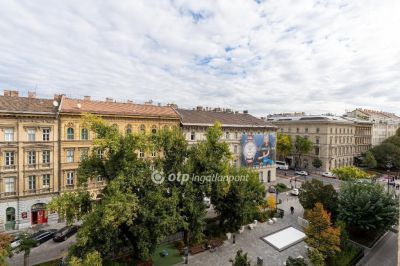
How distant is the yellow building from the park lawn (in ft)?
34.6

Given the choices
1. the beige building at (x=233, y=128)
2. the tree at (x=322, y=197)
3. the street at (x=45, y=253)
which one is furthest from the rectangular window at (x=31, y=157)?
the tree at (x=322, y=197)

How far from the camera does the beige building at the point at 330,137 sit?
193ft

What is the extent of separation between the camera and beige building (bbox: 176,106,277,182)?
37.5 m

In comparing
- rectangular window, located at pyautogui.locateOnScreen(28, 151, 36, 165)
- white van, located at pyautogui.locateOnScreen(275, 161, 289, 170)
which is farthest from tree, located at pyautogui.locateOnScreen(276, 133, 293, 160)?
rectangular window, located at pyautogui.locateOnScreen(28, 151, 36, 165)

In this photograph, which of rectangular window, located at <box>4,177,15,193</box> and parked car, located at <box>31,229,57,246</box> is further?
rectangular window, located at <box>4,177,15,193</box>

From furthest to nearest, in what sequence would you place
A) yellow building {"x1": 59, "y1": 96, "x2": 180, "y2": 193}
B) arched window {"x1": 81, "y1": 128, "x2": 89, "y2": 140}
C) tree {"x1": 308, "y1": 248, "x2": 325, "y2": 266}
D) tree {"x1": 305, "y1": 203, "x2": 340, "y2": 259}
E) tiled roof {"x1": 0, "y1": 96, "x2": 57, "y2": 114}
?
arched window {"x1": 81, "y1": 128, "x2": 89, "y2": 140} < yellow building {"x1": 59, "y1": 96, "x2": 180, "y2": 193} < tiled roof {"x1": 0, "y1": 96, "x2": 57, "y2": 114} < tree {"x1": 305, "y1": 203, "x2": 340, "y2": 259} < tree {"x1": 308, "y1": 248, "x2": 325, "y2": 266}

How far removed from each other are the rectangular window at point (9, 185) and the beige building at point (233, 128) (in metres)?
22.4

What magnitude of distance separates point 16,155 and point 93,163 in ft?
49.1

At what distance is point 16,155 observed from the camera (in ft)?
83.7

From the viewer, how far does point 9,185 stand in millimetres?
25625

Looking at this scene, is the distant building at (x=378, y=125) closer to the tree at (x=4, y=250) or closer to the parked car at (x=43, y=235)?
the parked car at (x=43, y=235)

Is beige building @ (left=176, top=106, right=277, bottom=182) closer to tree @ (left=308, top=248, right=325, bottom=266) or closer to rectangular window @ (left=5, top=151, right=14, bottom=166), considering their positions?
tree @ (left=308, top=248, right=325, bottom=266)

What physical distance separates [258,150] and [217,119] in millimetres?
11074

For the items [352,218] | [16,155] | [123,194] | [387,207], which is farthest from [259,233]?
[16,155]
